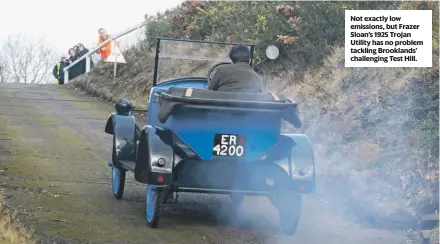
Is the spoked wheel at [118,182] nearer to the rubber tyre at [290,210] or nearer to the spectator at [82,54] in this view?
the rubber tyre at [290,210]

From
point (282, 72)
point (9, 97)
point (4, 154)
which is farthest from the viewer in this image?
point (9, 97)

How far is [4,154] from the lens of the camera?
11.5 m

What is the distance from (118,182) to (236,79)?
2.13 meters

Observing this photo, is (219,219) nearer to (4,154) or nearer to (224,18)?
(4,154)

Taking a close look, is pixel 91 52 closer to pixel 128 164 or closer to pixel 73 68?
pixel 73 68

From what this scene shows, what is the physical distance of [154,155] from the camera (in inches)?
295

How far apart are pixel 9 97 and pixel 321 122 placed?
953 cm

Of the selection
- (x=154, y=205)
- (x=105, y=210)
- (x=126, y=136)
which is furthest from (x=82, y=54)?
(x=154, y=205)

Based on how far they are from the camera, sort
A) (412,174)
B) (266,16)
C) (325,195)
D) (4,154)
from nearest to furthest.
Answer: (412,174) → (325,195) → (4,154) → (266,16)

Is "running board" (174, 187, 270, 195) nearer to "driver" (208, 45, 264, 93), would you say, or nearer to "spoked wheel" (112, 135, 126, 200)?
"driver" (208, 45, 264, 93)

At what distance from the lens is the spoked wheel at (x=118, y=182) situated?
9.14 metres

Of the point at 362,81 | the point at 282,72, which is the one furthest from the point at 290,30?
the point at 362,81

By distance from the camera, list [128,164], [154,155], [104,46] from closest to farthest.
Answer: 1. [154,155]
2. [128,164]
3. [104,46]

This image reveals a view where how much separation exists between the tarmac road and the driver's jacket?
1411 mm
